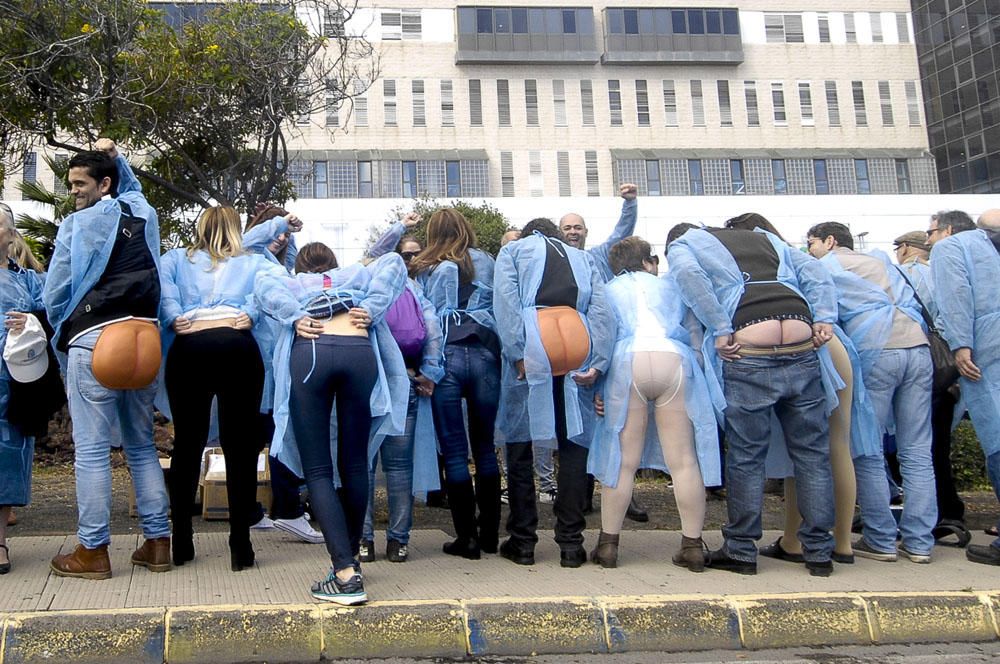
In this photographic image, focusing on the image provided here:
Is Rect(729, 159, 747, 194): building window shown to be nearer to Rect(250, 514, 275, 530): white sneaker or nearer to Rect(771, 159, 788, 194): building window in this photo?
Rect(771, 159, 788, 194): building window

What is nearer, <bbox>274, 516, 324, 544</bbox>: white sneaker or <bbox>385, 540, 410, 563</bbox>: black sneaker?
<bbox>385, 540, 410, 563</bbox>: black sneaker

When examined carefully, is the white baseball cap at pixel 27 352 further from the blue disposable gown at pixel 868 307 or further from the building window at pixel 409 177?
the building window at pixel 409 177

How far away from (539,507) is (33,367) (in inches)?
151

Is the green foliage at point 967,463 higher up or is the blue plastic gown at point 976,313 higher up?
the blue plastic gown at point 976,313

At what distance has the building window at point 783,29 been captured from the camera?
154 feet

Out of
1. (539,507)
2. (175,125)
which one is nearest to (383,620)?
(539,507)

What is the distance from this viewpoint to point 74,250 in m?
4.19

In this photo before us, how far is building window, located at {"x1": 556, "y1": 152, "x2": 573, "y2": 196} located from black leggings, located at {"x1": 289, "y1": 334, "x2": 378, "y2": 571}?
138ft

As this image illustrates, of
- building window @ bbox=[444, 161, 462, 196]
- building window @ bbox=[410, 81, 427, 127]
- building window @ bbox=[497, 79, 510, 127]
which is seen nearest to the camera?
building window @ bbox=[444, 161, 462, 196]

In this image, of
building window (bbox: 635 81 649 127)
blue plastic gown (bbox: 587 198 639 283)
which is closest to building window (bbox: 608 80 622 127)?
building window (bbox: 635 81 649 127)

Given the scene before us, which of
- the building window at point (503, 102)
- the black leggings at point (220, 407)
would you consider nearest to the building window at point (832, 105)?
the building window at point (503, 102)

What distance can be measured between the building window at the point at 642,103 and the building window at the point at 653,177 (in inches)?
111

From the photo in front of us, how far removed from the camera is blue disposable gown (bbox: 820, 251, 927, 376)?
17.5 ft

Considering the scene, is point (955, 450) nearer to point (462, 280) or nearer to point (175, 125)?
point (462, 280)
